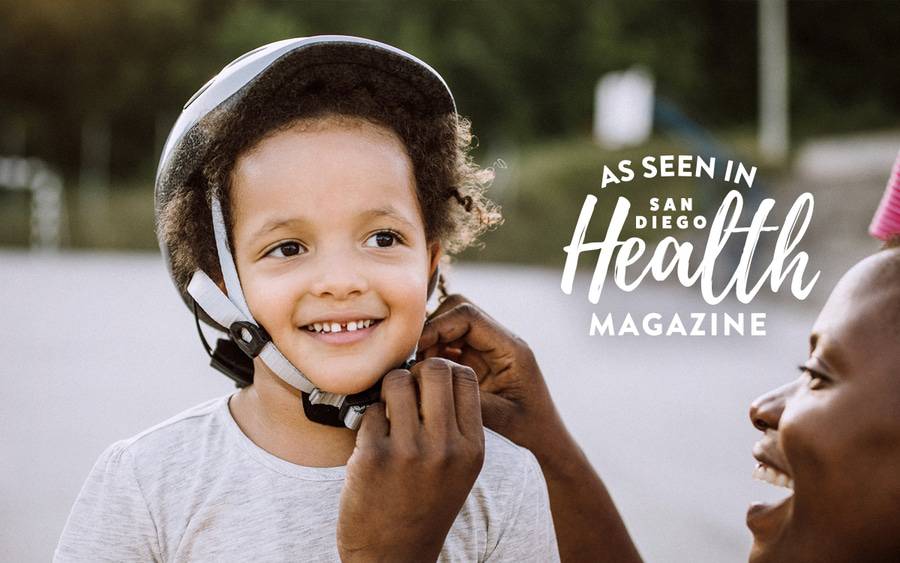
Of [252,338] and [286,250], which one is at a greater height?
[286,250]

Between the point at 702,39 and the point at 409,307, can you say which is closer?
the point at 409,307

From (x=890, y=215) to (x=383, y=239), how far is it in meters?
0.84

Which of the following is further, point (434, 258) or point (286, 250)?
point (434, 258)

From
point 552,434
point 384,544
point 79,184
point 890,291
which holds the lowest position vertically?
point 384,544

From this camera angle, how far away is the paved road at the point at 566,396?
478 cm

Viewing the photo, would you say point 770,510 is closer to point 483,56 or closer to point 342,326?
point 342,326

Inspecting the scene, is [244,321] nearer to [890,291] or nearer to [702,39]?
[890,291]

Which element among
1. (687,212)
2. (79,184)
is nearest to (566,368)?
(687,212)

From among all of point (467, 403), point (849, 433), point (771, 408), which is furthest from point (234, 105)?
point (849, 433)

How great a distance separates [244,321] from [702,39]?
4149 cm

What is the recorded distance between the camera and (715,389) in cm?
814

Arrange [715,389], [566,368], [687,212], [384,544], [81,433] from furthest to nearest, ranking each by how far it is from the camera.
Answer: [687,212]
[566,368]
[715,389]
[81,433]
[384,544]

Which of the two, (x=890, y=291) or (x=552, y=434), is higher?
(x=890, y=291)

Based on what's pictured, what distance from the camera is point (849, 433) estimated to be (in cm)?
153
